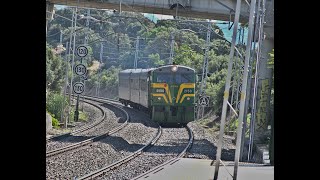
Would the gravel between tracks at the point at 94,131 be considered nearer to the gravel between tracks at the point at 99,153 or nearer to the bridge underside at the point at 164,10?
the gravel between tracks at the point at 99,153

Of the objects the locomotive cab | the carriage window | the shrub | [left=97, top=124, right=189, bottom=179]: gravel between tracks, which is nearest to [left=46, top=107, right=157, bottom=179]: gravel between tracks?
[left=97, top=124, right=189, bottom=179]: gravel between tracks

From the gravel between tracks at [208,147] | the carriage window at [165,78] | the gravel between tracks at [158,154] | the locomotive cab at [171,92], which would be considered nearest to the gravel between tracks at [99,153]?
the gravel between tracks at [158,154]

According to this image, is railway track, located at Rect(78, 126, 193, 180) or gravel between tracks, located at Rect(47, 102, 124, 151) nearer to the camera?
railway track, located at Rect(78, 126, 193, 180)

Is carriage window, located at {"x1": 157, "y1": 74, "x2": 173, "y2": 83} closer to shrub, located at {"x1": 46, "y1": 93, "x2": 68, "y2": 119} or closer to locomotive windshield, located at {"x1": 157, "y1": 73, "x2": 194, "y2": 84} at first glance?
locomotive windshield, located at {"x1": 157, "y1": 73, "x2": 194, "y2": 84}

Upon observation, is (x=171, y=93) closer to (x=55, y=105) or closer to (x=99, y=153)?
(x=55, y=105)

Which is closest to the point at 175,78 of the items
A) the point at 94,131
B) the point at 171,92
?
the point at 171,92

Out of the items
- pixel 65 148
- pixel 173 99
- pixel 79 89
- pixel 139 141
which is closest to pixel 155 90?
pixel 173 99

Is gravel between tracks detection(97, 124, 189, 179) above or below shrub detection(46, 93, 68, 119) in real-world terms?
below

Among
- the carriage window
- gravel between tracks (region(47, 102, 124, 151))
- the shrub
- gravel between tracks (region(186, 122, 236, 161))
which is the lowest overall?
gravel between tracks (region(186, 122, 236, 161))

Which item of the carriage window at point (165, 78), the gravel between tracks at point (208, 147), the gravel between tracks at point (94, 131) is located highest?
the carriage window at point (165, 78)
